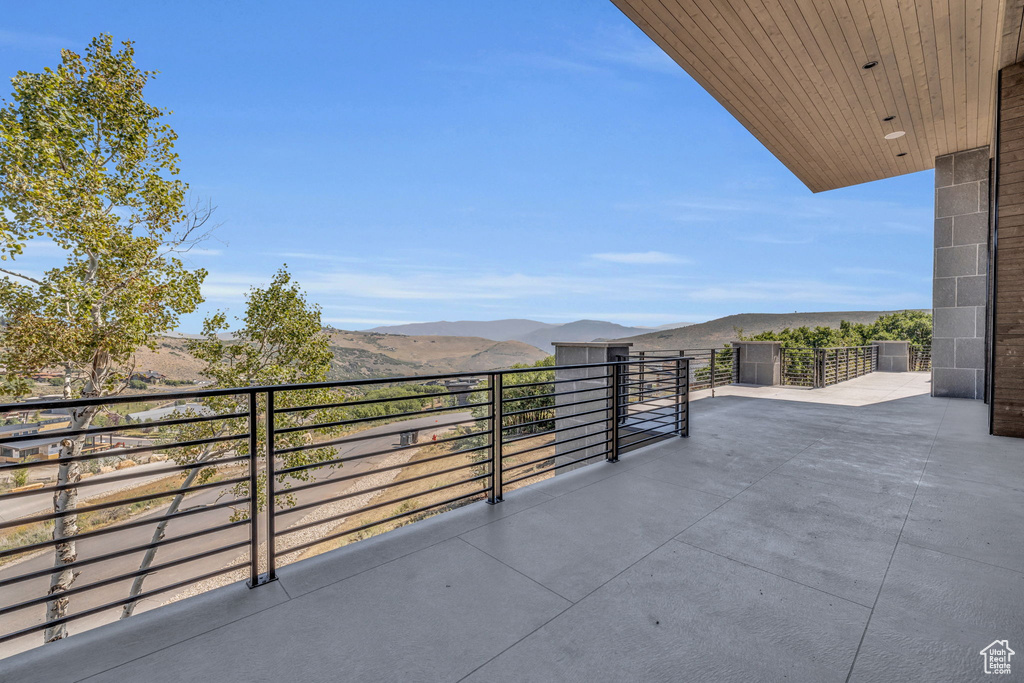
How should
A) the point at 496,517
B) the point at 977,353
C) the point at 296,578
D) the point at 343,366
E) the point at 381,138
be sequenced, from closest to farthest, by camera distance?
the point at 296,578 < the point at 496,517 < the point at 977,353 < the point at 343,366 < the point at 381,138

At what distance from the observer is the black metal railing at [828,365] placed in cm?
978

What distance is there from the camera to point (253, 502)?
202 cm

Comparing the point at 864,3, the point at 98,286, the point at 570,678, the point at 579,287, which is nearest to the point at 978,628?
the point at 570,678

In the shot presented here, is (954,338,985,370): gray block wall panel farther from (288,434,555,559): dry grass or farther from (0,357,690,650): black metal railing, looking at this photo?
(288,434,555,559): dry grass

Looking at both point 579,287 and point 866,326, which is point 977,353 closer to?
point 866,326

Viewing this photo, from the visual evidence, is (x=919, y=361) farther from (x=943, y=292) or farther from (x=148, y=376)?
(x=148, y=376)

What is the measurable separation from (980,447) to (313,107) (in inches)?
1080

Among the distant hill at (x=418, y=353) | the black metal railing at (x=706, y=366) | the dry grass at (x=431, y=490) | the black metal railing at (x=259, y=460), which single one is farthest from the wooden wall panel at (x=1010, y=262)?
the distant hill at (x=418, y=353)

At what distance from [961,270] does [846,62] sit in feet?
16.1

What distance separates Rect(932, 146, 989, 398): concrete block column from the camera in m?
7.21

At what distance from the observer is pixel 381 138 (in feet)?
88.1

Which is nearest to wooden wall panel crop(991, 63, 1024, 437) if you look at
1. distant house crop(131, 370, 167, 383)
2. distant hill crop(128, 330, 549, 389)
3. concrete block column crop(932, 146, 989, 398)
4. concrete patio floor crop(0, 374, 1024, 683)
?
concrete patio floor crop(0, 374, 1024, 683)

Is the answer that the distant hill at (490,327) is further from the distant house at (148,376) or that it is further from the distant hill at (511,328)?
the distant house at (148,376)

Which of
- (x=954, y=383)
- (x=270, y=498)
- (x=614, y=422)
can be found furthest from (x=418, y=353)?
(x=270, y=498)
